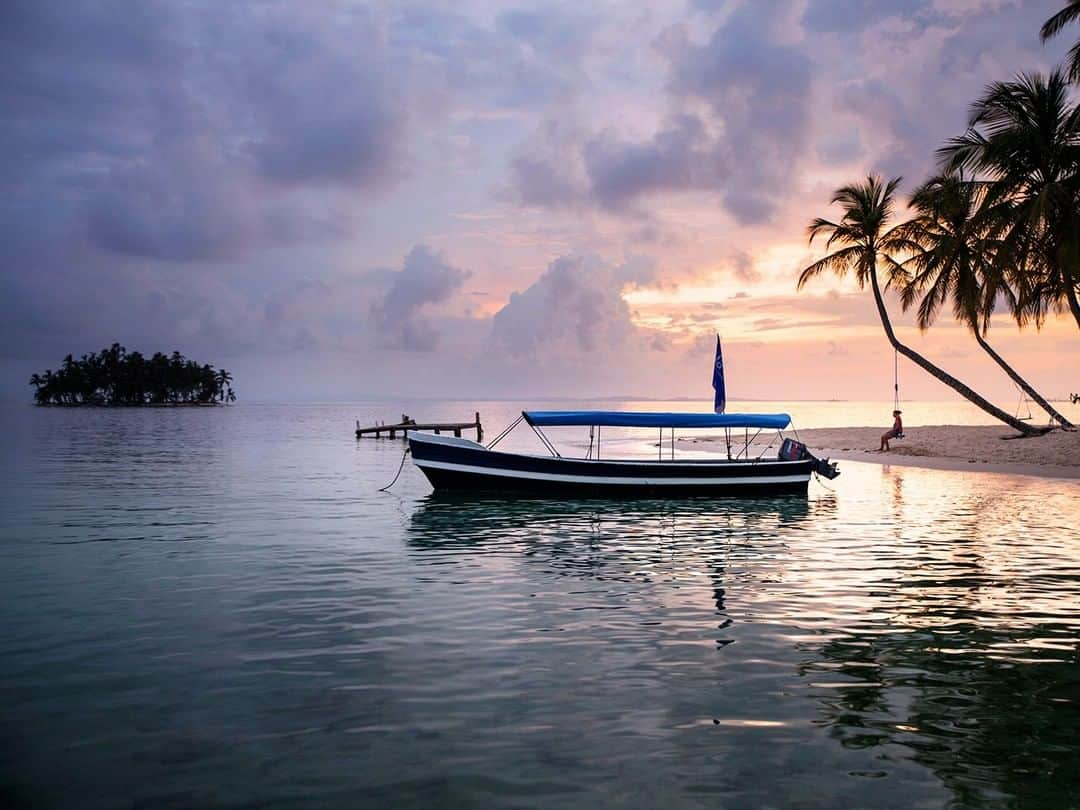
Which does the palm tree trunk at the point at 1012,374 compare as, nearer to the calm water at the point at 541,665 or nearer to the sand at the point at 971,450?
the sand at the point at 971,450

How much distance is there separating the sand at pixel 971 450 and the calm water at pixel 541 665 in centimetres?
1914

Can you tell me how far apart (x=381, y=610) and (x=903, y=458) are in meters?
39.1

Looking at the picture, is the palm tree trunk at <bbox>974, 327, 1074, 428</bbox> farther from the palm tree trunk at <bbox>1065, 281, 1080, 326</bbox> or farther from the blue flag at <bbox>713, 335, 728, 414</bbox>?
the blue flag at <bbox>713, 335, 728, 414</bbox>

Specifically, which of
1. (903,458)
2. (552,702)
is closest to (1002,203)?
(903,458)

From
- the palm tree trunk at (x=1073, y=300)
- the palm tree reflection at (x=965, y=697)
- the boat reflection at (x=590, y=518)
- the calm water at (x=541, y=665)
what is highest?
the palm tree trunk at (x=1073, y=300)

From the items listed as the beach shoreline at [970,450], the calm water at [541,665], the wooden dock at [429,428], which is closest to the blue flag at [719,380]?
the calm water at [541,665]

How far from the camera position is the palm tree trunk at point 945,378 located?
44.6 m

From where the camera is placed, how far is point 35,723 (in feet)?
27.1

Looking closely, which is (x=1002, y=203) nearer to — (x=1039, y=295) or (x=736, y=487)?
(x=1039, y=295)

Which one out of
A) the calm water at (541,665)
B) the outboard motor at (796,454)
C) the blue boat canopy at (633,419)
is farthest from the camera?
the outboard motor at (796,454)

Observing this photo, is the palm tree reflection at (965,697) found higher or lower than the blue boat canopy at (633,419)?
lower

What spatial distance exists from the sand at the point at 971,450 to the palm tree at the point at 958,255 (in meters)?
3.36

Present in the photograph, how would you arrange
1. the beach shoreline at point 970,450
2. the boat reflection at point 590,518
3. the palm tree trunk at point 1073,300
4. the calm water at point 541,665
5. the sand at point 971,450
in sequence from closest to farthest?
the calm water at point 541,665, the boat reflection at point 590,518, the palm tree trunk at point 1073,300, the beach shoreline at point 970,450, the sand at point 971,450

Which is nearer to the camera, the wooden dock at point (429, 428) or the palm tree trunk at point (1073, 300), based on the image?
the palm tree trunk at point (1073, 300)
